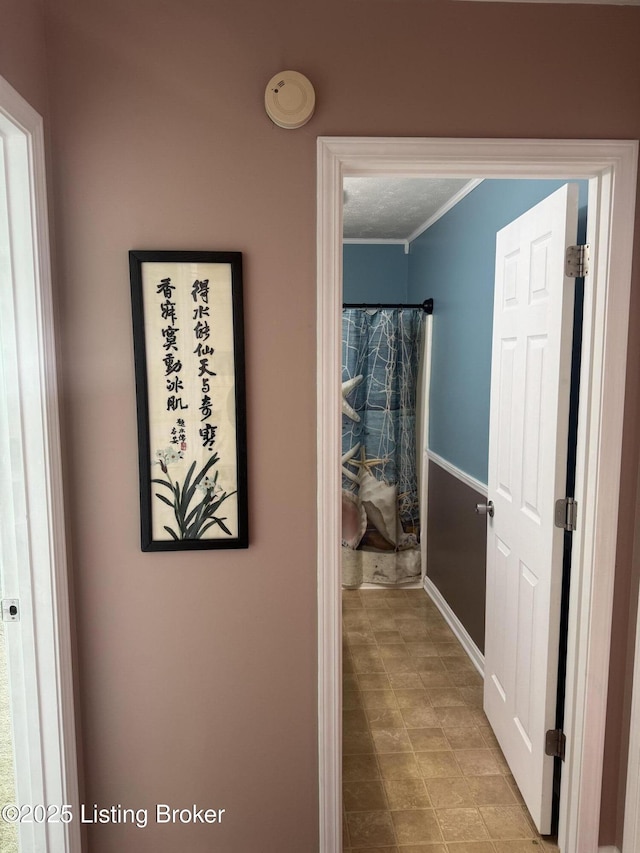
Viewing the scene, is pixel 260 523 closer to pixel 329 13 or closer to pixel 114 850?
pixel 114 850

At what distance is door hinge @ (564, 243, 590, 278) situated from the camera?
5.74 feet

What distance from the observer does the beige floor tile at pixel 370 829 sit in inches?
76.9

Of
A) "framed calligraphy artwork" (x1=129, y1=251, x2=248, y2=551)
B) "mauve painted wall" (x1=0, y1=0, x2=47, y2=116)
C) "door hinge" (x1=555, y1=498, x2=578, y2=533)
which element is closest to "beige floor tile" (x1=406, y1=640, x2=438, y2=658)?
"door hinge" (x1=555, y1=498, x2=578, y2=533)

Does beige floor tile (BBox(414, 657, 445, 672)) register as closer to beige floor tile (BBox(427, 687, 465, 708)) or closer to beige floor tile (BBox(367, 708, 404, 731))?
beige floor tile (BBox(427, 687, 465, 708))

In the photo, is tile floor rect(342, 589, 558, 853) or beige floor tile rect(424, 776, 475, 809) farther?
beige floor tile rect(424, 776, 475, 809)

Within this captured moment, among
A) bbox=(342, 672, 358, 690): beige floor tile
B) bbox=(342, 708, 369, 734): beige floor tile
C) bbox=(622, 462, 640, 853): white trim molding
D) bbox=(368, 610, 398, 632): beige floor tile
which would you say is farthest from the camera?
bbox=(368, 610, 398, 632): beige floor tile

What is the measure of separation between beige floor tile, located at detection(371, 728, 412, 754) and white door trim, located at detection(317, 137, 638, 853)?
2.38 ft

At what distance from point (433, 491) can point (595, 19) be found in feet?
9.18

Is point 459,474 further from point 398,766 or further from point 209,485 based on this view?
point 209,485

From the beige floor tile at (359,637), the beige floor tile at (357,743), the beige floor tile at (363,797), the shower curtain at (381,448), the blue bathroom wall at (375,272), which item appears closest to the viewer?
the beige floor tile at (363,797)

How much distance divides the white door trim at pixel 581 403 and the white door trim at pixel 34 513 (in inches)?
26.8

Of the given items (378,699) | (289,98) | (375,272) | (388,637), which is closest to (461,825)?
(378,699)

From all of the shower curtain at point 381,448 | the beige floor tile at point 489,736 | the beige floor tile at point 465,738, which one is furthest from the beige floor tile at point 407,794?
the shower curtain at point 381,448

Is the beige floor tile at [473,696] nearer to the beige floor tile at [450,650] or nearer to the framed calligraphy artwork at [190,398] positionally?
the beige floor tile at [450,650]
